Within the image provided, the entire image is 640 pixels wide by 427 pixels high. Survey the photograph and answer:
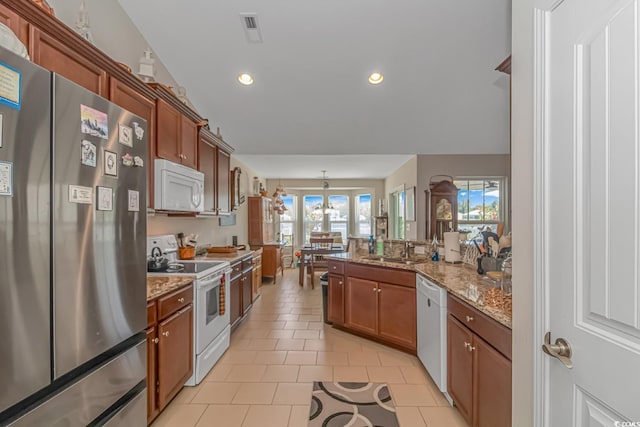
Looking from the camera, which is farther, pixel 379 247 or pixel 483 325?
pixel 379 247

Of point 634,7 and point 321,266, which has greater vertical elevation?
point 634,7

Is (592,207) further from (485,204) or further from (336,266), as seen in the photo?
(485,204)

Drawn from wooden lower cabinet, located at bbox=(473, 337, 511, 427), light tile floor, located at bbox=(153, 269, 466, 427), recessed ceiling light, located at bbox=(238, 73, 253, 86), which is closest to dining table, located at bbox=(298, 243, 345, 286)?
light tile floor, located at bbox=(153, 269, 466, 427)

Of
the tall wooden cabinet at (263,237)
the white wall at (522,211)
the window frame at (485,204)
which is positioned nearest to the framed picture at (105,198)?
the white wall at (522,211)

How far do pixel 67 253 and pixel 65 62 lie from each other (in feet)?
3.78

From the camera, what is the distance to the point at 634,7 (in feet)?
2.54

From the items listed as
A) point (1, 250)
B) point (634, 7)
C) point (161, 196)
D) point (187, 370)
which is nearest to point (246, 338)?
point (187, 370)

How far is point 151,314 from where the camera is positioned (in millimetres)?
1830

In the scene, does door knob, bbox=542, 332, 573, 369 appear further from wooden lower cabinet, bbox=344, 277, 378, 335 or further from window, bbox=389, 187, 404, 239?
window, bbox=389, 187, 404, 239

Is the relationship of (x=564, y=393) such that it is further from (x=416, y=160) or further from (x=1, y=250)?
(x=416, y=160)

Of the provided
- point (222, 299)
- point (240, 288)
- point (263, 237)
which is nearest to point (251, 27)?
point (222, 299)

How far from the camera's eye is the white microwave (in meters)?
2.42

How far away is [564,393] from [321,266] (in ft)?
17.3

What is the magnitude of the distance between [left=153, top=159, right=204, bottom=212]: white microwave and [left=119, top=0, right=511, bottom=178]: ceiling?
1260 mm
